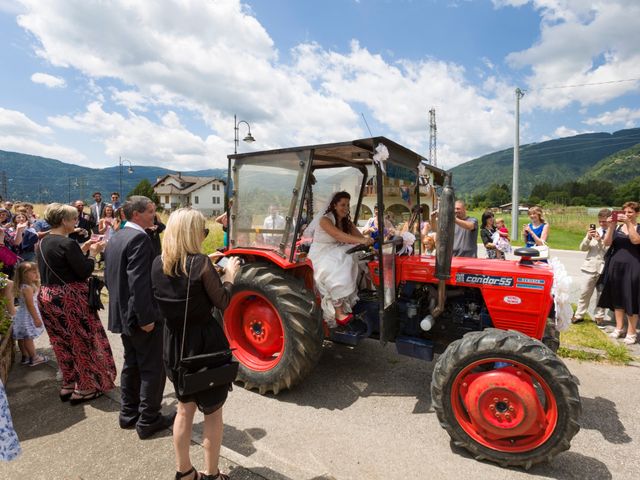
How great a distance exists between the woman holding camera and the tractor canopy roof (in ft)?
8.54

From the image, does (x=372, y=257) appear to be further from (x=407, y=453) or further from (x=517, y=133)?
(x=517, y=133)

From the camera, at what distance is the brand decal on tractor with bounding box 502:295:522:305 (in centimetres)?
331

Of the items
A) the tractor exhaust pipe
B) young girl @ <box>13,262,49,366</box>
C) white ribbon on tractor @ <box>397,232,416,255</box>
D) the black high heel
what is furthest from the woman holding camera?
young girl @ <box>13,262,49,366</box>

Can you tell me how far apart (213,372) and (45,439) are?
1.77 m

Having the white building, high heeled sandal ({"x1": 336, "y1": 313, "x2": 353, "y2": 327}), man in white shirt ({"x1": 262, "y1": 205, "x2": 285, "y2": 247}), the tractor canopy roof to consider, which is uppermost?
the white building

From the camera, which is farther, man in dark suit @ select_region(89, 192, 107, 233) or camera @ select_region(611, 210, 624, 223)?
man in dark suit @ select_region(89, 192, 107, 233)

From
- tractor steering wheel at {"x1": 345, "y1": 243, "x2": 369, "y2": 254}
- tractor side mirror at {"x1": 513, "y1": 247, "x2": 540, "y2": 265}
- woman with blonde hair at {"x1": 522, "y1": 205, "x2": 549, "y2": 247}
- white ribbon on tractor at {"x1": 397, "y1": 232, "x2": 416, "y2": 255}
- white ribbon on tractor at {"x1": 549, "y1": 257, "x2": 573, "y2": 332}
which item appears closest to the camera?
white ribbon on tractor at {"x1": 549, "y1": 257, "x2": 573, "y2": 332}

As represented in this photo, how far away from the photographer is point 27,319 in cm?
422

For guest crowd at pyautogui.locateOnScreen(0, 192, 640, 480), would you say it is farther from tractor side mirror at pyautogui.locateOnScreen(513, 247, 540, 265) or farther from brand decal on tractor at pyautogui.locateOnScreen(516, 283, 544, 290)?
brand decal on tractor at pyautogui.locateOnScreen(516, 283, 544, 290)

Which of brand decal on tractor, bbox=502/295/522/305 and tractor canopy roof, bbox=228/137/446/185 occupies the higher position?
tractor canopy roof, bbox=228/137/446/185

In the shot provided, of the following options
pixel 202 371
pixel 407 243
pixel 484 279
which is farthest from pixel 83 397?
pixel 484 279

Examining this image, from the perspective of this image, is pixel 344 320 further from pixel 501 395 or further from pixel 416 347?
pixel 501 395

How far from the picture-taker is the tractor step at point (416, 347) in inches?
140

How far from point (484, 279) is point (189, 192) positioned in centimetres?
7646
